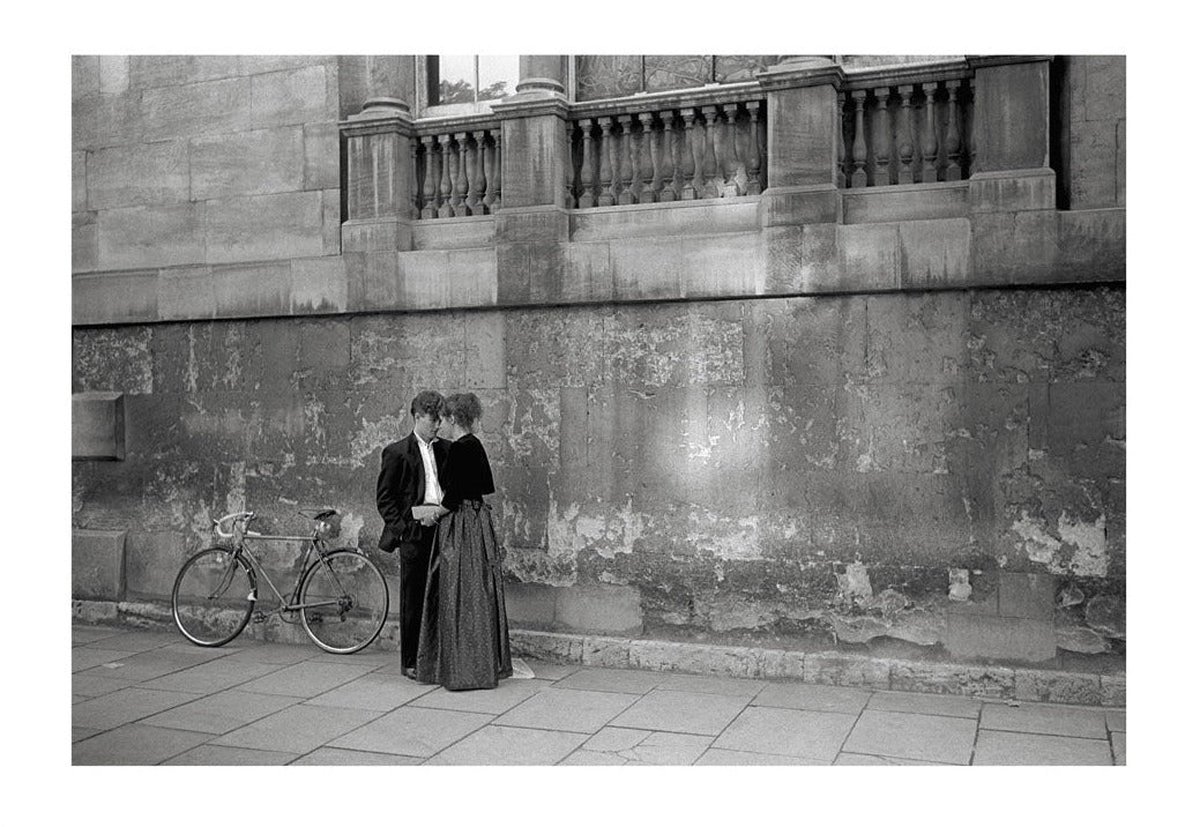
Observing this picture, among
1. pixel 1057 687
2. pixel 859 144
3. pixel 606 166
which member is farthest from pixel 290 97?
pixel 1057 687

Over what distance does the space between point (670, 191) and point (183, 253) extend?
13.2ft

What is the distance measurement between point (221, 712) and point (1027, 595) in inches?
187

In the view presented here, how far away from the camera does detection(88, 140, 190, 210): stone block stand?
29.2 feet

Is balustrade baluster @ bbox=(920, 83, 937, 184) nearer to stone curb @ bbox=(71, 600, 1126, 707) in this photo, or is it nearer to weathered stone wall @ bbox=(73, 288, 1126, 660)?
weathered stone wall @ bbox=(73, 288, 1126, 660)

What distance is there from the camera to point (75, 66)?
30.4 ft

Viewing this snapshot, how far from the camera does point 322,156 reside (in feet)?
27.7

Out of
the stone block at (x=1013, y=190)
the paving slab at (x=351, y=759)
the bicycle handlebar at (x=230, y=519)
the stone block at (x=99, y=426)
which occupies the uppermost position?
the stone block at (x=1013, y=190)

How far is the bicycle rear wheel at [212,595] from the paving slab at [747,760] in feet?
13.4

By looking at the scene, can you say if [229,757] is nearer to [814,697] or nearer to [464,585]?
[464,585]

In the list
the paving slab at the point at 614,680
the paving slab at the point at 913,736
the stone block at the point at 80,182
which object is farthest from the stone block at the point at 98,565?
the paving slab at the point at 913,736

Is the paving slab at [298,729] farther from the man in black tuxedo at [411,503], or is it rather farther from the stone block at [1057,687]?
the stone block at [1057,687]

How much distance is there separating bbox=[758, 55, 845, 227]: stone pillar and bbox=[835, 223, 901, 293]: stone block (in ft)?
0.66

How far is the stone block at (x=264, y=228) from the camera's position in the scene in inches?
332

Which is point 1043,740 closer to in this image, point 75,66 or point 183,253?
point 183,253
